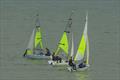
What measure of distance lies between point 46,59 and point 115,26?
25620 millimetres

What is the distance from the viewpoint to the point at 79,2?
131m

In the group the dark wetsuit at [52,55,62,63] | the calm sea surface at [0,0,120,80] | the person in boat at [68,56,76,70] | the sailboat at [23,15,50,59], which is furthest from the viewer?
the sailboat at [23,15,50,59]

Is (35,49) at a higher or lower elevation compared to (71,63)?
higher

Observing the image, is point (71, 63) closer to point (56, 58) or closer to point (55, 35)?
point (56, 58)

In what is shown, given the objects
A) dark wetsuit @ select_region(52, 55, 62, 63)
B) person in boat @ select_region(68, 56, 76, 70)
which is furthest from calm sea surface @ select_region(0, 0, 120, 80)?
dark wetsuit @ select_region(52, 55, 62, 63)

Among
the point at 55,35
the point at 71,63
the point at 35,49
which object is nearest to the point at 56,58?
the point at 71,63

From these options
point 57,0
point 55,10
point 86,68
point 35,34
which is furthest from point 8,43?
point 57,0

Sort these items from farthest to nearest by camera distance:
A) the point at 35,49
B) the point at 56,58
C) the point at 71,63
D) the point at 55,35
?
1. the point at 55,35
2. the point at 35,49
3. the point at 56,58
4. the point at 71,63

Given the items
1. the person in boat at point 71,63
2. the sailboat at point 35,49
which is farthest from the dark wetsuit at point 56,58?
the person in boat at point 71,63

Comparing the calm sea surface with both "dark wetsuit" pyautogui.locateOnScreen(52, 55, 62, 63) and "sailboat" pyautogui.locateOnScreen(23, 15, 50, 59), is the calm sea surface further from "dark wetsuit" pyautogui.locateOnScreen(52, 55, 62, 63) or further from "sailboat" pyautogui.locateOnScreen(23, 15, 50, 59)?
"dark wetsuit" pyautogui.locateOnScreen(52, 55, 62, 63)

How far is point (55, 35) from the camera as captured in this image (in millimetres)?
76438

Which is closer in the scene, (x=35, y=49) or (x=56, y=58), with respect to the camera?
(x=56, y=58)

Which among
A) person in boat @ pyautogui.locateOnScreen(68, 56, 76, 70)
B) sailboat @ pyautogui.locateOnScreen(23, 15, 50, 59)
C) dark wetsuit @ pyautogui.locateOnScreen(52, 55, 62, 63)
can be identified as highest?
sailboat @ pyautogui.locateOnScreen(23, 15, 50, 59)

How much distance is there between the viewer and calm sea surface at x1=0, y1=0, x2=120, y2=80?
57906 mm
